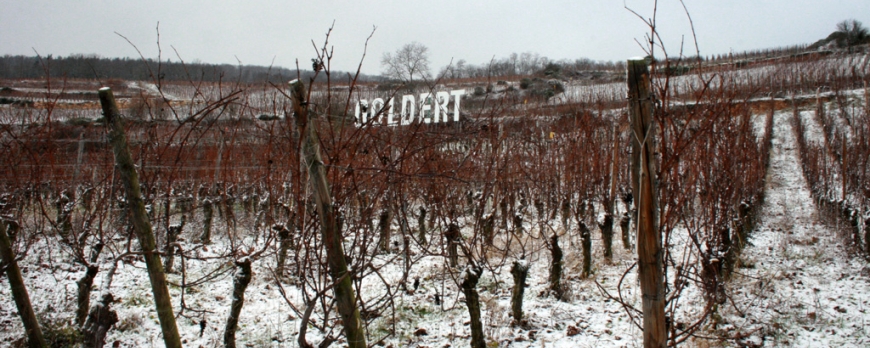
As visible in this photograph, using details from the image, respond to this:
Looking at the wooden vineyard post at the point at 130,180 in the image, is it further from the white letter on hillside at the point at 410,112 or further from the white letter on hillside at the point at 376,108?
the white letter on hillside at the point at 410,112

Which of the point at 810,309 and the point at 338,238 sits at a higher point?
the point at 338,238

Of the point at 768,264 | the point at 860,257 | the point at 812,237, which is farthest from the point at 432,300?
the point at 812,237

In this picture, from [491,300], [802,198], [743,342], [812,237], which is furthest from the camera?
[802,198]

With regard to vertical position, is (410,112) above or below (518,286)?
above

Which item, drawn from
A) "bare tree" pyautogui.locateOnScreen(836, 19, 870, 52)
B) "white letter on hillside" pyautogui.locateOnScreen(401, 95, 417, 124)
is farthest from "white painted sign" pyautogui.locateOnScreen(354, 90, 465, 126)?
"bare tree" pyautogui.locateOnScreen(836, 19, 870, 52)

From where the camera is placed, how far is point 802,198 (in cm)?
973

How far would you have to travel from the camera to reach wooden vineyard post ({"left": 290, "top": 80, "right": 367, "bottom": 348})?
192 centimetres

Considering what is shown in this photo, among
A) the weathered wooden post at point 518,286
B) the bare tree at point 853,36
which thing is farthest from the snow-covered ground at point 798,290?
the bare tree at point 853,36

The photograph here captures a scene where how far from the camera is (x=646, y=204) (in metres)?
1.90

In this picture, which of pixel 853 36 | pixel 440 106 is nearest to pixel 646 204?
pixel 440 106

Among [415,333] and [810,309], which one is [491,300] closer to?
[415,333]

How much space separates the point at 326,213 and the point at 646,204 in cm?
139

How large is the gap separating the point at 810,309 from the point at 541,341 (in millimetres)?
2632

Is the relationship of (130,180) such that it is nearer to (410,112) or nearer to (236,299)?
(236,299)
